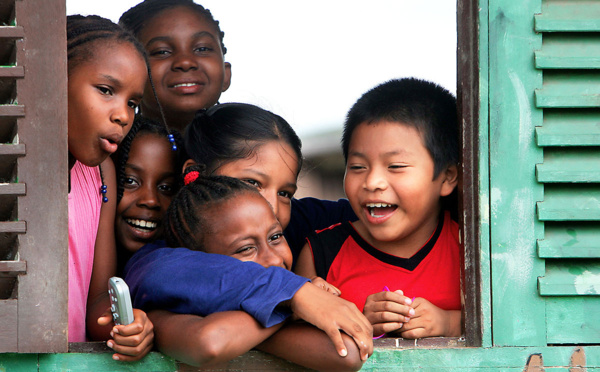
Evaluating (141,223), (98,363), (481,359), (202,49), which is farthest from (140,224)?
(481,359)

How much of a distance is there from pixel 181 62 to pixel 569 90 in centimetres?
199

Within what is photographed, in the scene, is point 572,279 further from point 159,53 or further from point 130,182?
point 159,53

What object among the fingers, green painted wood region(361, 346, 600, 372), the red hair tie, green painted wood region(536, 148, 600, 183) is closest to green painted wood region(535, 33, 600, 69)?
green painted wood region(536, 148, 600, 183)

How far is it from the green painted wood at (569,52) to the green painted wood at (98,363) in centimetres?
126

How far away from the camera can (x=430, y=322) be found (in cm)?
206

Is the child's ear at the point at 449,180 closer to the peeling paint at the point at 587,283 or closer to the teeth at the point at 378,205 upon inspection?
the teeth at the point at 378,205

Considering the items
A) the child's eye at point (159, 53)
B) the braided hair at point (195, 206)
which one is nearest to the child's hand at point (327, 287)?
the braided hair at point (195, 206)

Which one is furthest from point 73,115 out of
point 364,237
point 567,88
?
point 567,88

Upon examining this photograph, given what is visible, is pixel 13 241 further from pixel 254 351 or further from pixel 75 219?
pixel 254 351

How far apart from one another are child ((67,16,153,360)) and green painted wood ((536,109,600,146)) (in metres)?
1.23

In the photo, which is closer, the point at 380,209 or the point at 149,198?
the point at 380,209

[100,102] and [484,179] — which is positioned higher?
[100,102]

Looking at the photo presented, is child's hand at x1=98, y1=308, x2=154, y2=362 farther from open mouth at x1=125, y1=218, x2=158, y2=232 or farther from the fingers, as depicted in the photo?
open mouth at x1=125, y1=218, x2=158, y2=232

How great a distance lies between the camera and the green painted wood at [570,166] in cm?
184
